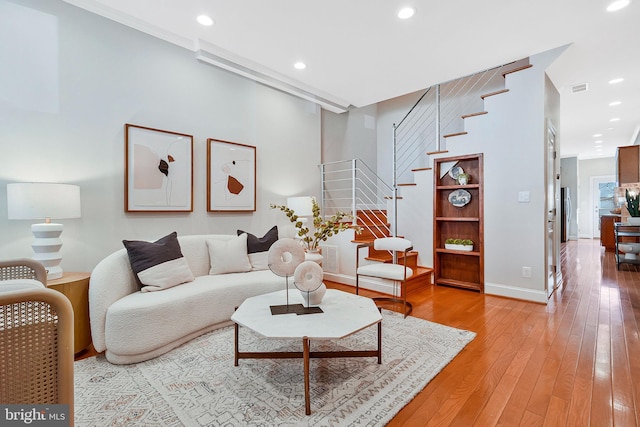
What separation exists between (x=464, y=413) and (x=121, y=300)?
94.6 inches

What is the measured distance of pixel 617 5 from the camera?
2.51 meters

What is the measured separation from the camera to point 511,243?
3.57 metres

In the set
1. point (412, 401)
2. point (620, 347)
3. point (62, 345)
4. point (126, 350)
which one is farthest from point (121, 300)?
point (620, 347)

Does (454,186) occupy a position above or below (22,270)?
above

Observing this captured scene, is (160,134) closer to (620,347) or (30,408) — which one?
(30,408)

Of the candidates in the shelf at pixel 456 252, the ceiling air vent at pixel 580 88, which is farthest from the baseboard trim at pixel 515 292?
the ceiling air vent at pixel 580 88

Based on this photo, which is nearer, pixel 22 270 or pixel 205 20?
pixel 22 270

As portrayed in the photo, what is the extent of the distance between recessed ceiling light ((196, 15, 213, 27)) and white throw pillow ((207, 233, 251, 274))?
84.7 inches

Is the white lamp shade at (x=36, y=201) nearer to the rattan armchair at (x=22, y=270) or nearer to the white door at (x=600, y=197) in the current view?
the rattan armchair at (x=22, y=270)

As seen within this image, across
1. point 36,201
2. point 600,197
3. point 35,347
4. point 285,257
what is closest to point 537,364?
point 285,257

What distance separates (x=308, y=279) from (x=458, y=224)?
289 cm

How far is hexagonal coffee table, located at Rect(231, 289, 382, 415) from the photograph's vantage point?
5.40ft

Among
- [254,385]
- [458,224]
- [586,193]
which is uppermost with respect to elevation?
[586,193]

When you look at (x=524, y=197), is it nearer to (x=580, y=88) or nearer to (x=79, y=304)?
(x=580, y=88)
